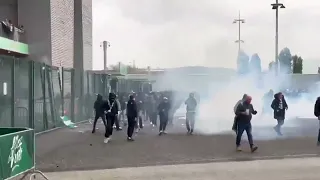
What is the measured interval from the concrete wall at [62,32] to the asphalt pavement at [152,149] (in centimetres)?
1335

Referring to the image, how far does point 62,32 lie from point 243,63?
1168cm

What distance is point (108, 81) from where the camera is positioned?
30625mm

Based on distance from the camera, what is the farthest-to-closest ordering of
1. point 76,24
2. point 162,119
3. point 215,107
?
point 76,24 → point 215,107 → point 162,119

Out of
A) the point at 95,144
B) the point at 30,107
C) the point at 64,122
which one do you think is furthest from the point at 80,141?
the point at 64,122

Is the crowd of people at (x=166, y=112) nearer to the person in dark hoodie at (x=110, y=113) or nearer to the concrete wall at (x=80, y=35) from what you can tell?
the person in dark hoodie at (x=110, y=113)

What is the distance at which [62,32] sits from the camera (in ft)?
108

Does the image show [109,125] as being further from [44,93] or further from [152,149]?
[44,93]

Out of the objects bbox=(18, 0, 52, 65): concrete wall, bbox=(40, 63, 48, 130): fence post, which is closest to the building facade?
bbox=(18, 0, 52, 65): concrete wall

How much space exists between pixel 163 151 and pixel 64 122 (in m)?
8.54

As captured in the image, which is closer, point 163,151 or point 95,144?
point 163,151

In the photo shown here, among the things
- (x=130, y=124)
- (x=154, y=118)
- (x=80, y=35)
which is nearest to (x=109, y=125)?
(x=130, y=124)

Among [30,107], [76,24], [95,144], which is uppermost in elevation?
[76,24]

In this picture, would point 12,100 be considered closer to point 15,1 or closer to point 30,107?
point 30,107

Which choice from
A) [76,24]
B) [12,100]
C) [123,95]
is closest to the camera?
[12,100]
